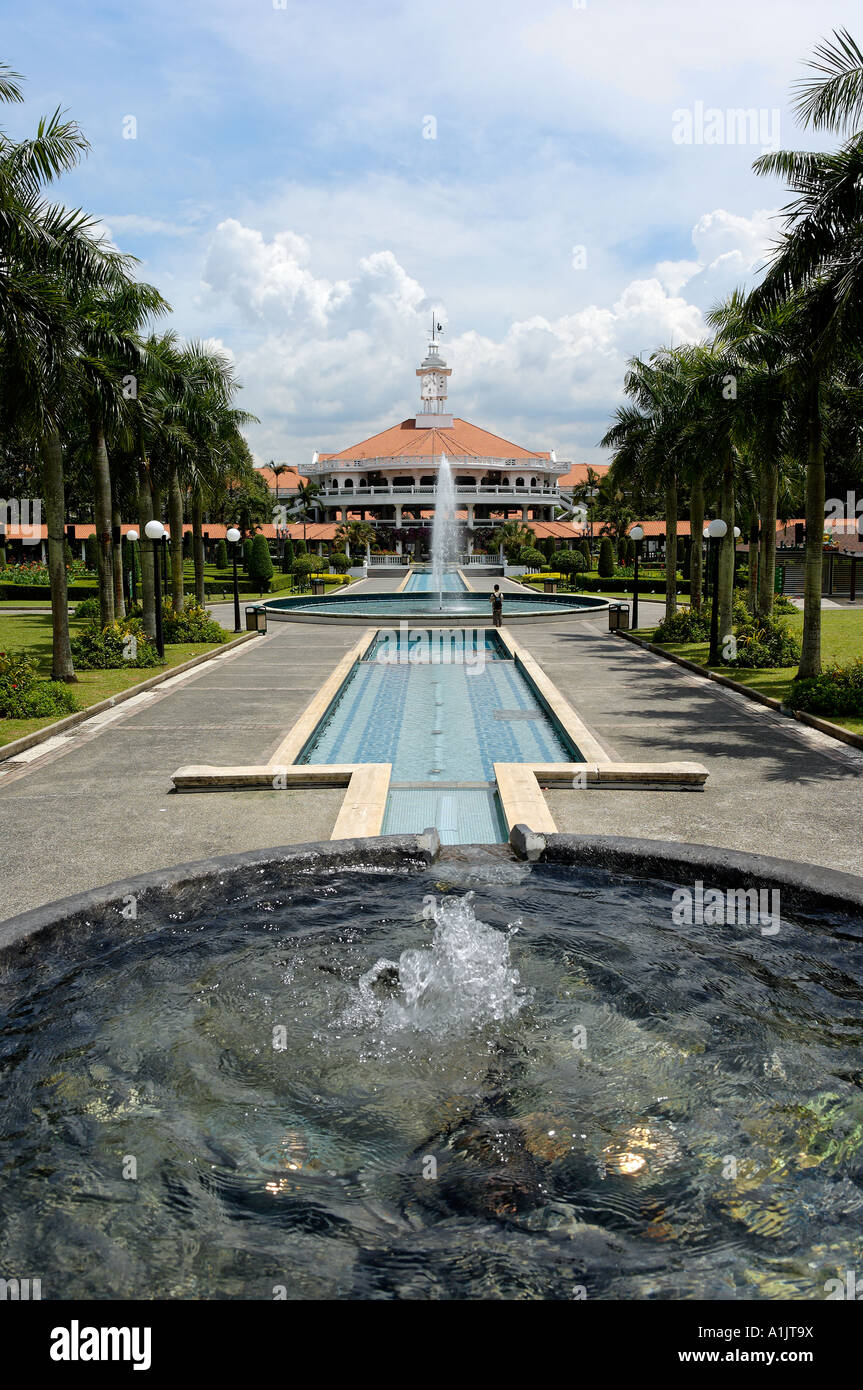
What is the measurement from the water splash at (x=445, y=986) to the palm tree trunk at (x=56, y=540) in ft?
36.3

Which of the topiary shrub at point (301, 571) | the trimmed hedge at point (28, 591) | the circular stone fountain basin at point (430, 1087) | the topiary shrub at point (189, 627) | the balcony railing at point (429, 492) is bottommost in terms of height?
the circular stone fountain basin at point (430, 1087)

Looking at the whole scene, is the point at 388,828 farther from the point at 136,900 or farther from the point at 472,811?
the point at 136,900

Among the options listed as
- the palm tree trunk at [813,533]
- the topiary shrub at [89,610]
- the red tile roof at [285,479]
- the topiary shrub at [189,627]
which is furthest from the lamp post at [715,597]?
the red tile roof at [285,479]

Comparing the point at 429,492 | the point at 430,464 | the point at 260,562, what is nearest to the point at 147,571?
the point at 260,562

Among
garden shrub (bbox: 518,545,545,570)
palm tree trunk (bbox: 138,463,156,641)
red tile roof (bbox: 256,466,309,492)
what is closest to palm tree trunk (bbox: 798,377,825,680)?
palm tree trunk (bbox: 138,463,156,641)

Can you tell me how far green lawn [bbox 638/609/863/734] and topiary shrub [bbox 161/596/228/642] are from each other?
10.9m

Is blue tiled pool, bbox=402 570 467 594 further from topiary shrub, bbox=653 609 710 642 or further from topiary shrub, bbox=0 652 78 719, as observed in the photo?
topiary shrub, bbox=0 652 78 719

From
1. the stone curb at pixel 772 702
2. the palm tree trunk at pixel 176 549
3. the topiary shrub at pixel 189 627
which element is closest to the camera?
the stone curb at pixel 772 702

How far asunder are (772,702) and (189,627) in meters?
14.5

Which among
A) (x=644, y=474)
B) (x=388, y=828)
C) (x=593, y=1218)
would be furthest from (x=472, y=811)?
(x=644, y=474)

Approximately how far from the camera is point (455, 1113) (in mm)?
4340

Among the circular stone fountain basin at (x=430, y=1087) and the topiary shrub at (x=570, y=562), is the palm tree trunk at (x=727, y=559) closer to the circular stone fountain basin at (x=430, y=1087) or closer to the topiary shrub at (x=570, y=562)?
the circular stone fountain basin at (x=430, y=1087)

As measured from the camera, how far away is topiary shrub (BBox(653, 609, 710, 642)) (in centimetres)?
2250

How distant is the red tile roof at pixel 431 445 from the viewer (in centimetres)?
9394
